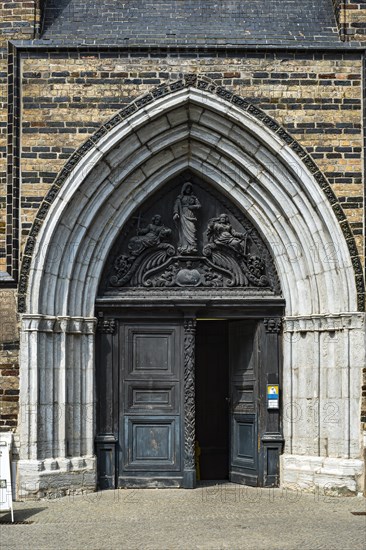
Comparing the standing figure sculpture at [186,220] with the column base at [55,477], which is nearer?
the column base at [55,477]

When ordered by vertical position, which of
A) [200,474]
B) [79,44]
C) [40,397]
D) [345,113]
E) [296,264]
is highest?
[79,44]

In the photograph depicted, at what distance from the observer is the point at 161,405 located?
12727mm

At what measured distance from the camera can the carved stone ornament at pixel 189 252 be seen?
12711mm

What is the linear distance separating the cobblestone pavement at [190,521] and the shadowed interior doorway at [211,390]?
5.97 feet

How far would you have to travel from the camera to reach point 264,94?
40.2ft

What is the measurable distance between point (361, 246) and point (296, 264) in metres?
0.86

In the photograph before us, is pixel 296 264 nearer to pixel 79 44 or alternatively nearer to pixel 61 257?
pixel 61 257

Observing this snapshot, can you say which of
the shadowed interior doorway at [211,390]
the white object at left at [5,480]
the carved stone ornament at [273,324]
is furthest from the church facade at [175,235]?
the shadowed interior doorway at [211,390]

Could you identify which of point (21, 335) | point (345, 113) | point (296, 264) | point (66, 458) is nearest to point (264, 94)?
point (345, 113)

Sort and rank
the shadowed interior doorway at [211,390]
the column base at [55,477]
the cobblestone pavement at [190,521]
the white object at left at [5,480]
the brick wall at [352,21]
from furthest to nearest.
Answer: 1. the shadowed interior doorway at [211,390]
2. the brick wall at [352,21]
3. the column base at [55,477]
4. the white object at left at [5,480]
5. the cobblestone pavement at [190,521]

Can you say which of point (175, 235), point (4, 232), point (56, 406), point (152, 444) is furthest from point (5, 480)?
point (175, 235)

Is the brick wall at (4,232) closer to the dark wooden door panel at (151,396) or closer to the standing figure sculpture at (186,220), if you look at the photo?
the dark wooden door panel at (151,396)

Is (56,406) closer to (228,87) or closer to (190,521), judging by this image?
(190,521)

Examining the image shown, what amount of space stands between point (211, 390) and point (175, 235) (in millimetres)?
2693
